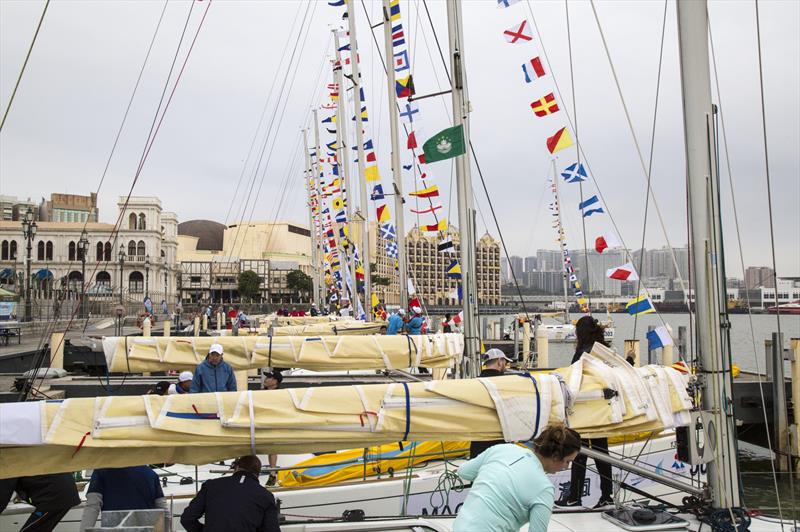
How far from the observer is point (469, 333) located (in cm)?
825

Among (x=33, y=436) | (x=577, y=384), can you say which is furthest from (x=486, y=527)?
(x=33, y=436)

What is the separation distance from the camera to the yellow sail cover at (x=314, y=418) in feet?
13.4

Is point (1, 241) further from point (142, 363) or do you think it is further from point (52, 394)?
point (142, 363)

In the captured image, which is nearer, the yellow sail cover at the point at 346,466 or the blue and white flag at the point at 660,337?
the blue and white flag at the point at 660,337

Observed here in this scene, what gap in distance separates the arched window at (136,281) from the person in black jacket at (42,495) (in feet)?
338

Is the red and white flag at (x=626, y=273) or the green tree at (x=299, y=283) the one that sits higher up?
the green tree at (x=299, y=283)

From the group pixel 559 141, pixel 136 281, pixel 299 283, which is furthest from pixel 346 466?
pixel 299 283

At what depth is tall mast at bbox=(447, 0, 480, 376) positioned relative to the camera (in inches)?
327

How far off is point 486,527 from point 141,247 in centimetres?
10656

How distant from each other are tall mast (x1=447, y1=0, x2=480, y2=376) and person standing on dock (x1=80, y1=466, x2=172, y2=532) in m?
4.13

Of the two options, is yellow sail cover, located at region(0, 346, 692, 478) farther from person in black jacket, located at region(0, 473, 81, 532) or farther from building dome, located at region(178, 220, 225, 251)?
building dome, located at region(178, 220, 225, 251)

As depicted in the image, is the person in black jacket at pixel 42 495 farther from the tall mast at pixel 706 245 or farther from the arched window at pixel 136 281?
the arched window at pixel 136 281

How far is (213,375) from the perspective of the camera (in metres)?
8.59

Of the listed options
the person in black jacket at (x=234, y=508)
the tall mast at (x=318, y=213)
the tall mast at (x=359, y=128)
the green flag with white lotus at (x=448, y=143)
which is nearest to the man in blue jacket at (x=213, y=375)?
the green flag with white lotus at (x=448, y=143)
